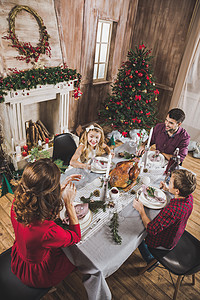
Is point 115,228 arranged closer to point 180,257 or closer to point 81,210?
point 81,210

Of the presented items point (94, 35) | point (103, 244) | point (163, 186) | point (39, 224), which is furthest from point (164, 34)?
point (39, 224)

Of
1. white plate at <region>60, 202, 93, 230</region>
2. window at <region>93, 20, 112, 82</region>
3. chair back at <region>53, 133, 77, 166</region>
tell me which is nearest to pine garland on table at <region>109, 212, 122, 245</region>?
white plate at <region>60, 202, 93, 230</region>

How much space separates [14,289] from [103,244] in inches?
24.5

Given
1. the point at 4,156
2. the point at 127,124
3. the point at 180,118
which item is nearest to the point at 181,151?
the point at 180,118

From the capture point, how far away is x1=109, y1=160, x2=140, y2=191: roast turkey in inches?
67.2

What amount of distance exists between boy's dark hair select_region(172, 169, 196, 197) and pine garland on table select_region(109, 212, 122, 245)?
1.54ft

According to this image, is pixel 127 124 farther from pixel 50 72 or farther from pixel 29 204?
pixel 29 204

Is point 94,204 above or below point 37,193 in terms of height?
below

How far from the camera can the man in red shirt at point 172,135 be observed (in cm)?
235

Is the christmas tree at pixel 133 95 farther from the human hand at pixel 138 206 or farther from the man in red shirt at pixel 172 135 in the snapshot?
the human hand at pixel 138 206

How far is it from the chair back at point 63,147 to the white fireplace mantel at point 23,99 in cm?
88

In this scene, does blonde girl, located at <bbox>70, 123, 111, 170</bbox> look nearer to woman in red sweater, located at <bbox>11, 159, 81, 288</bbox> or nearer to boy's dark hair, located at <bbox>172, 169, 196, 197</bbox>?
woman in red sweater, located at <bbox>11, 159, 81, 288</bbox>

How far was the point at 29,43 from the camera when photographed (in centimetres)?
269

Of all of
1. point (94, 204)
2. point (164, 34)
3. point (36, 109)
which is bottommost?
point (36, 109)
